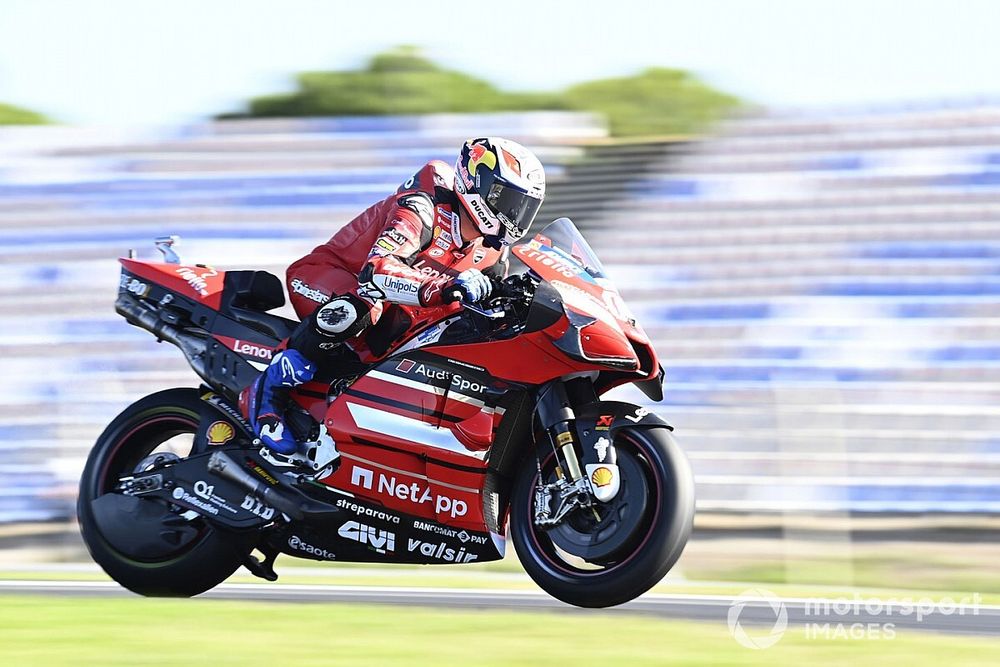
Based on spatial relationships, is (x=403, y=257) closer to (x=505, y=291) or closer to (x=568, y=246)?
(x=505, y=291)

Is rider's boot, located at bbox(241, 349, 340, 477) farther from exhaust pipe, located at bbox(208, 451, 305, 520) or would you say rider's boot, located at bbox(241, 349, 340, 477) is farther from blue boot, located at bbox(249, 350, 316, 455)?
exhaust pipe, located at bbox(208, 451, 305, 520)

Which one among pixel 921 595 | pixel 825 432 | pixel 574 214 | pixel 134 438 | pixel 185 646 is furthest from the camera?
pixel 574 214

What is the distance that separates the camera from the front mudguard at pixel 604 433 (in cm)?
456

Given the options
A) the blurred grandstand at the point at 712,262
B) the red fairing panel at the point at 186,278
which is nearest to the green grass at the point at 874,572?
the blurred grandstand at the point at 712,262

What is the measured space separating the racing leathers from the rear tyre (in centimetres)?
47

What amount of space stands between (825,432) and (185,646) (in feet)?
14.1

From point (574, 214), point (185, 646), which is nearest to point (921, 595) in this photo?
point (185, 646)

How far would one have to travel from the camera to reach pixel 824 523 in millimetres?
7770

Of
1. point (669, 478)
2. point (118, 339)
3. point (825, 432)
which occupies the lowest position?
point (118, 339)

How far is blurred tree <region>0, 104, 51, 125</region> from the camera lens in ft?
65.7

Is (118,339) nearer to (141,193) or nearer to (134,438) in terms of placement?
(141,193)

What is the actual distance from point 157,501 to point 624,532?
6.63 ft

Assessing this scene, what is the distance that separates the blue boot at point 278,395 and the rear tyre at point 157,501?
0.44m

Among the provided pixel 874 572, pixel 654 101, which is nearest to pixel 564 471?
pixel 874 572
